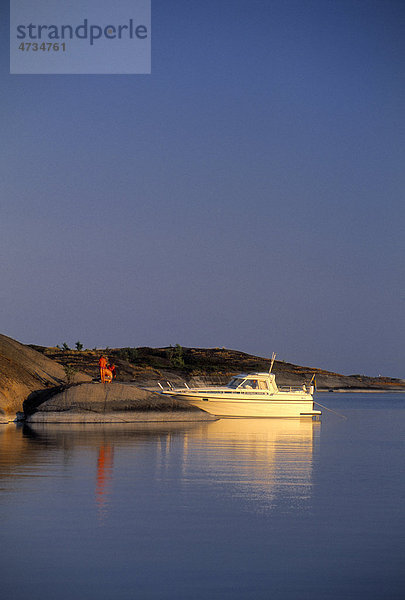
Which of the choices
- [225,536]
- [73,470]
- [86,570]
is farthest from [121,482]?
[86,570]

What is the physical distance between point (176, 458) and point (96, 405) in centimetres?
1370

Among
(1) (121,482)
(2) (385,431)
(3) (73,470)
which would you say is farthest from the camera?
(2) (385,431)

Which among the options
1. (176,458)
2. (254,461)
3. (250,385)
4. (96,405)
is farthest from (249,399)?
(254,461)

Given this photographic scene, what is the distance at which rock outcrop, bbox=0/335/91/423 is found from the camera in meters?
40.0

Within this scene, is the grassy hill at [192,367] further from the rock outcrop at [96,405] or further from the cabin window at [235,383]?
the rock outcrop at [96,405]

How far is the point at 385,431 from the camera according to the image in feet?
146

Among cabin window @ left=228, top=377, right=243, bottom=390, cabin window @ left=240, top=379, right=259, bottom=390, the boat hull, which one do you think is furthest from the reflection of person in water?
cabin window @ left=228, top=377, right=243, bottom=390

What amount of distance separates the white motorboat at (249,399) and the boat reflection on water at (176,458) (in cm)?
761

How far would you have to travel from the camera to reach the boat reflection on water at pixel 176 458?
64.5 ft

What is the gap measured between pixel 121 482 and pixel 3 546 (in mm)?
7396

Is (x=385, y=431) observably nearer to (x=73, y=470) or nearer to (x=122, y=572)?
(x=73, y=470)

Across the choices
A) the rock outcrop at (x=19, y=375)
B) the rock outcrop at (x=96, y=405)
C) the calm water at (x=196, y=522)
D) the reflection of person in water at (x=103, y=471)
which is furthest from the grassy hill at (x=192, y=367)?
the calm water at (x=196, y=522)

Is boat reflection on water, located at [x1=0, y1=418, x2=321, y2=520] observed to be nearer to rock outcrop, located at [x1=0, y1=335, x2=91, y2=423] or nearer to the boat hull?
rock outcrop, located at [x1=0, y1=335, x2=91, y2=423]

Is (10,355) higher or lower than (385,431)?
higher
